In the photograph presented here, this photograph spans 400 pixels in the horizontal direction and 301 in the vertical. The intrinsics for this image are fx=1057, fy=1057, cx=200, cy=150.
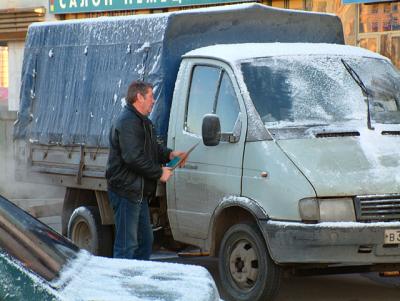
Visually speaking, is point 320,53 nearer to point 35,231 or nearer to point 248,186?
point 248,186

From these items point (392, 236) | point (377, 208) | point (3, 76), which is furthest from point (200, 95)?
point (3, 76)

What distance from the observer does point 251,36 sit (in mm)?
9859

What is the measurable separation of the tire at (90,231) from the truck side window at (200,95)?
1.67 m

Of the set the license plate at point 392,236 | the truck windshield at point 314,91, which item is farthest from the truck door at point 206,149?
the license plate at point 392,236

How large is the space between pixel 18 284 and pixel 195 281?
102cm

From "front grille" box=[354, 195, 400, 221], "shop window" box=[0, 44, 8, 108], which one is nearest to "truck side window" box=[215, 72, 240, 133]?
"front grille" box=[354, 195, 400, 221]

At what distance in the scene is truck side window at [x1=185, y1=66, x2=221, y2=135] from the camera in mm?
8873

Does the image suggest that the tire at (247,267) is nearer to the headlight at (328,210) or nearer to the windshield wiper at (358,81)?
the headlight at (328,210)

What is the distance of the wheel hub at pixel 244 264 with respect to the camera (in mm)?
8125

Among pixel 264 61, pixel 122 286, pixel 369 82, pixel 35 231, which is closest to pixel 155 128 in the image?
pixel 264 61

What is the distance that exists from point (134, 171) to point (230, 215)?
857 mm

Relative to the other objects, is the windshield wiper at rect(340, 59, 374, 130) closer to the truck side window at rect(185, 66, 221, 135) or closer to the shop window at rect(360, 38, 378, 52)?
the truck side window at rect(185, 66, 221, 135)

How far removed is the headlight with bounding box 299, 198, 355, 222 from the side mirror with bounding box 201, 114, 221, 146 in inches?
42.1

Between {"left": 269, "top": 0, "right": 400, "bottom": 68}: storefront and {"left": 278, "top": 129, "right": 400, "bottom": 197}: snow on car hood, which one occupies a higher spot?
{"left": 269, "top": 0, "right": 400, "bottom": 68}: storefront
